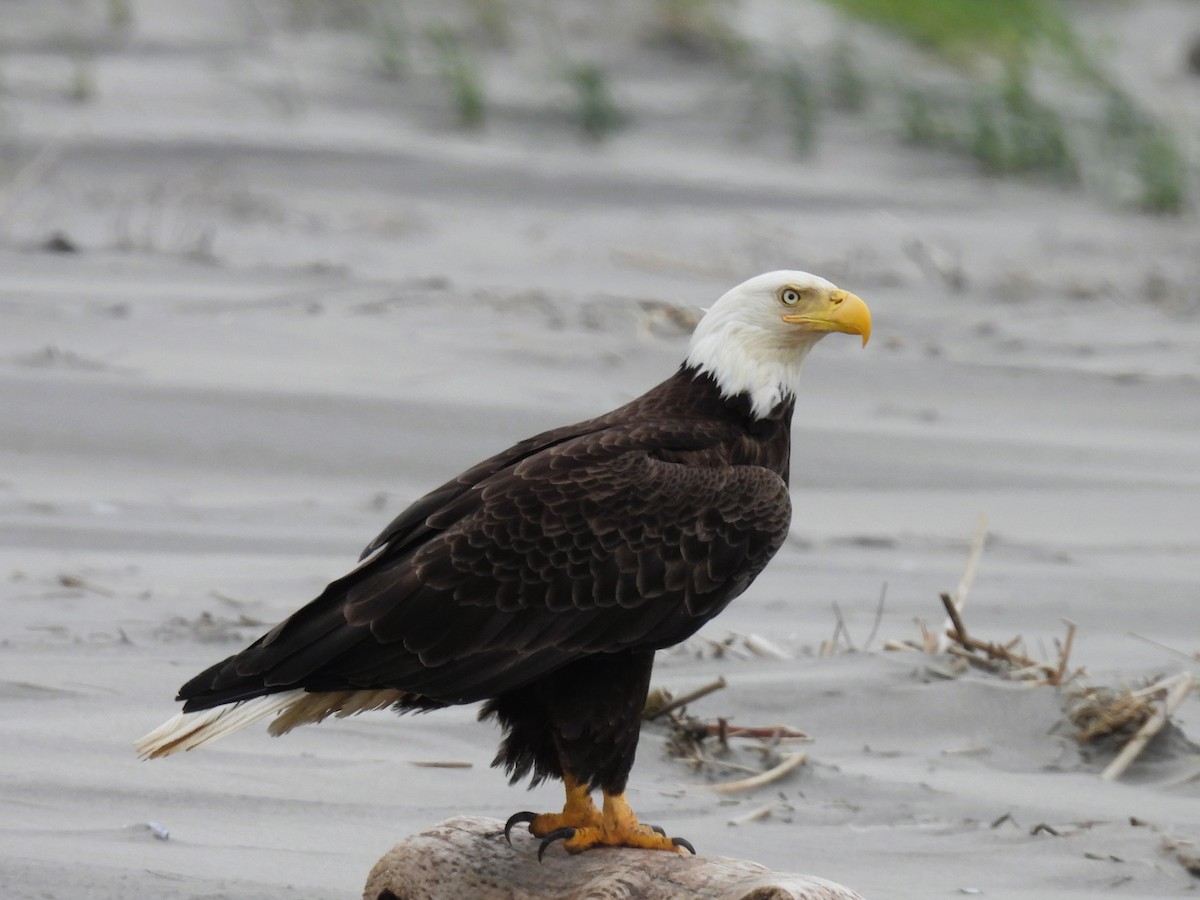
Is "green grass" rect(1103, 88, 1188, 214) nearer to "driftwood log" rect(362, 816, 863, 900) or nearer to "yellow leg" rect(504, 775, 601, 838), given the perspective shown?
"yellow leg" rect(504, 775, 601, 838)

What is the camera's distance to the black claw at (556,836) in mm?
3793

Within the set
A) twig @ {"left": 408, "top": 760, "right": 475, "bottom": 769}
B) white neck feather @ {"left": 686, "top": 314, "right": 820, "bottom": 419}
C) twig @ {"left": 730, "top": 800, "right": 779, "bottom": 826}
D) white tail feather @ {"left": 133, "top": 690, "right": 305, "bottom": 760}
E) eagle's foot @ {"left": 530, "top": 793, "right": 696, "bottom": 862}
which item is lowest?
twig @ {"left": 408, "top": 760, "right": 475, "bottom": 769}

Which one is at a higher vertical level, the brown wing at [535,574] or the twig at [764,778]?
the brown wing at [535,574]

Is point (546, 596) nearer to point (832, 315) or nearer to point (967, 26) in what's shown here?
point (832, 315)

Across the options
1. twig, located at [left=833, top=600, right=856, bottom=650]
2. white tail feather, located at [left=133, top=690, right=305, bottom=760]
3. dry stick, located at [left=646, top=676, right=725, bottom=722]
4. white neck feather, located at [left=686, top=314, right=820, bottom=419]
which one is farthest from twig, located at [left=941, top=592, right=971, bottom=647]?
white tail feather, located at [left=133, top=690, right=305, bottom=760]

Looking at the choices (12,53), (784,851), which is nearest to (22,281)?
(12,53)

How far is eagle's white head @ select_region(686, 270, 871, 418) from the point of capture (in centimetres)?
429

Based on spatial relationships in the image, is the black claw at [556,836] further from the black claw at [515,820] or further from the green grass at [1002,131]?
→ the green grass at [1002,131]

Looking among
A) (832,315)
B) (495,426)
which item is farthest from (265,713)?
(495,426)

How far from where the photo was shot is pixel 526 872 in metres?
3.73

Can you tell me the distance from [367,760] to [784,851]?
3.52 feet

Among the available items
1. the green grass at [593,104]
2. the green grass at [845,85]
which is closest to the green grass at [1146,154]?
the green grass at [845,85]

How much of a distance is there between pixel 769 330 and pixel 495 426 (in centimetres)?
375

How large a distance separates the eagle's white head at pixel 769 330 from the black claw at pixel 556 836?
992mm
